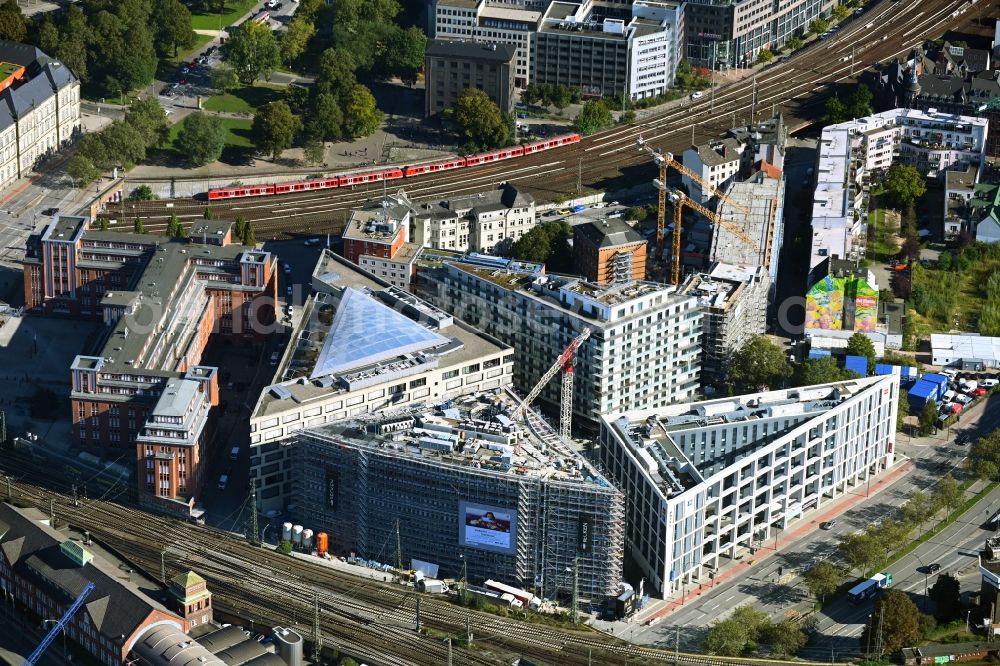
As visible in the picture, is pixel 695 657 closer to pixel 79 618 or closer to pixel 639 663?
pixel 639 663

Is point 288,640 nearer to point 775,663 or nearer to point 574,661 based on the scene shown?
point 574,661

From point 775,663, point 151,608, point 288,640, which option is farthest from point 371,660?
point 775,663

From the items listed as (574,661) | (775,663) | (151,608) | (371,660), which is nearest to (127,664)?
(151,608)

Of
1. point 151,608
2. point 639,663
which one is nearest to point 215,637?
point 151,608

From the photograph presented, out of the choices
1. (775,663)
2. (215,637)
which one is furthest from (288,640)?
(775,663)

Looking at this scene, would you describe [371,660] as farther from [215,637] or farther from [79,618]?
[79,618]
